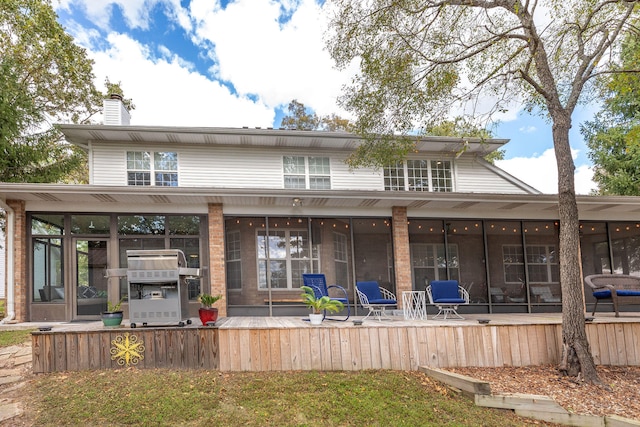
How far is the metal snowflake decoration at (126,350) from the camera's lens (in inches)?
219

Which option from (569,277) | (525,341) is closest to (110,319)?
(525,341)

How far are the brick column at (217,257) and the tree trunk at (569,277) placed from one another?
6.29 m

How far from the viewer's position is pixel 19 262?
852 cm

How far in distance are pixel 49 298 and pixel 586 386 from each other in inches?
380

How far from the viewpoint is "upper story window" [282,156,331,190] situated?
11688mm

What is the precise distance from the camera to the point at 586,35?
752 cm

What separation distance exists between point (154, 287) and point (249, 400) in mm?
2286

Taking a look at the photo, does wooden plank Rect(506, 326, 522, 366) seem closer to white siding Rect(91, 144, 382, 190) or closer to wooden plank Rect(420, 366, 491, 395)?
wooden plank Rect(420, 366, 491, 395)

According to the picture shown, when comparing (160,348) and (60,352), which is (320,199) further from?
(60,352)

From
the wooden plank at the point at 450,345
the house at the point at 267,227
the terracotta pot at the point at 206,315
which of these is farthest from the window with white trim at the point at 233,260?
the wooden plank at the point at 450,345

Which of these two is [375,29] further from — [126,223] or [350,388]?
[126,223]

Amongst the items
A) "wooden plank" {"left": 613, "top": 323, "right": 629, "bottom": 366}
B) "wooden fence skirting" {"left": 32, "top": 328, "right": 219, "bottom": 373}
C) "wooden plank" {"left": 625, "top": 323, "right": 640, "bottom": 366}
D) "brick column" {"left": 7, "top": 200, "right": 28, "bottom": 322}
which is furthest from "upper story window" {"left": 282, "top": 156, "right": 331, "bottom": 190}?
"wooden plank" {"left": 625, "top": 323, "right": 640, "bottom": 366}

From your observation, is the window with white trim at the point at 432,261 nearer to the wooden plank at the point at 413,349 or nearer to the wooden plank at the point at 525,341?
the wooden plank at the point at 525,341

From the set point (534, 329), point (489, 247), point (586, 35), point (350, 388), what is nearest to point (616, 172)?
point (489, 247)
